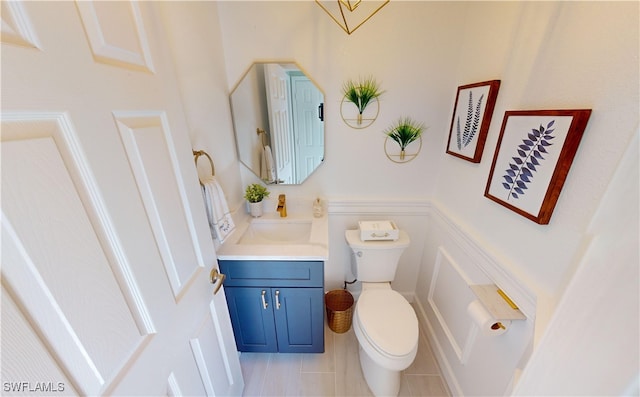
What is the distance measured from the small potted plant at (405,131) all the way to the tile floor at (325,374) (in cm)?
142

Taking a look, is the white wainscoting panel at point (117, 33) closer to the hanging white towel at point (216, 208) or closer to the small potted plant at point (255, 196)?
the hanging white towel at point (216, 208)

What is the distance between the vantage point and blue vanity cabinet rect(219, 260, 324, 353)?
4.08ft

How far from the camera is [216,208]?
109 centimetres

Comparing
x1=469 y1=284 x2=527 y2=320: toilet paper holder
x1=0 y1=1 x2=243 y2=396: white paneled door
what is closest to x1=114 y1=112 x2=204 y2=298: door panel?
x1=0 y1=1 x2=243 y2=396: white paneled door

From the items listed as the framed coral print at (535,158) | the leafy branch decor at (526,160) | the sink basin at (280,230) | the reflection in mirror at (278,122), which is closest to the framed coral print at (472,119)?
the framed coral print at (535,158)

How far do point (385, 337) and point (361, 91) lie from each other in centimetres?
137

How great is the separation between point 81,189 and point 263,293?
103cm

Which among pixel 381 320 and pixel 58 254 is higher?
pixel 58 254

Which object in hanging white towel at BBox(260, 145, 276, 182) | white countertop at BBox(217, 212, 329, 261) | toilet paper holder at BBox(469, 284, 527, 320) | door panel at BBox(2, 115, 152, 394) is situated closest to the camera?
door panel at BBox(2, 115, 152, 394)

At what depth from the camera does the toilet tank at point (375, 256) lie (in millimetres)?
1472

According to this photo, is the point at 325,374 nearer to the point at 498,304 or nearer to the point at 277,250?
the point at 277,250

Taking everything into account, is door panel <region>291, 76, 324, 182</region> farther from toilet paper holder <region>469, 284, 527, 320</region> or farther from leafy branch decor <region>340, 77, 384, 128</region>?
toilet paper holder <region>469, 284, 527, 320</region>

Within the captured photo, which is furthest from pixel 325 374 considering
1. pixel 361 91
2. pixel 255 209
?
pixel 361 91

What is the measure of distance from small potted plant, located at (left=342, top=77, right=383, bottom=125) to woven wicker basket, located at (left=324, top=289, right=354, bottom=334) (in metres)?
1.40
